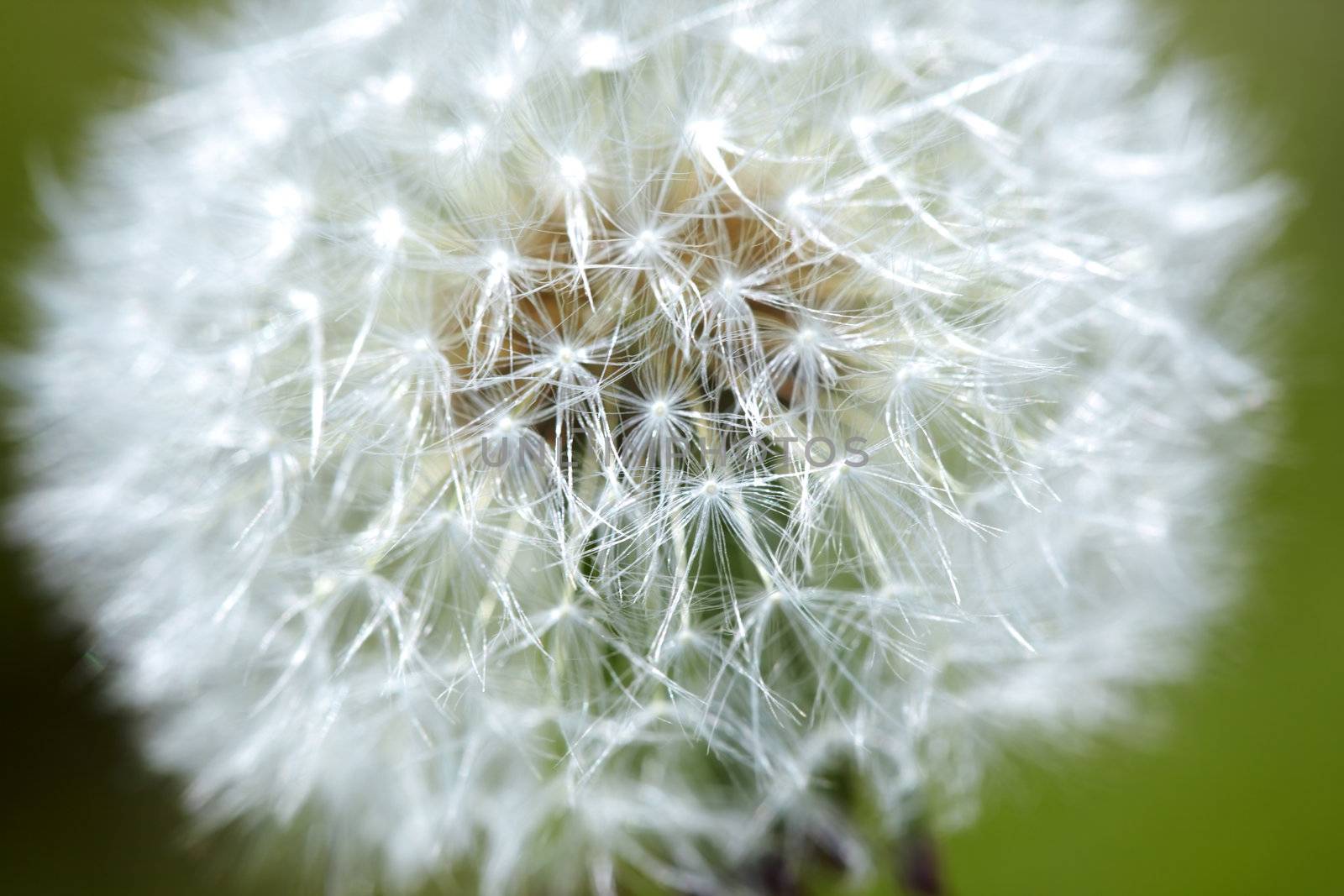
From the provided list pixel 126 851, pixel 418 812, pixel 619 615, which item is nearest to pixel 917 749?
pixel 619 615

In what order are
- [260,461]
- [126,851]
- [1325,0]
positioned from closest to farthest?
[260,461] < [126,851] < [1325,0]

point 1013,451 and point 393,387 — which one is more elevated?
point 393,387

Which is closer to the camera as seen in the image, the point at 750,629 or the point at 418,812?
the point at 750,629

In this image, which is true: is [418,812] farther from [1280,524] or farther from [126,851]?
[1280,524]

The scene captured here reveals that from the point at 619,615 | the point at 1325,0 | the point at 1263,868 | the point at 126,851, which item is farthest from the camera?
the point at 1325,0

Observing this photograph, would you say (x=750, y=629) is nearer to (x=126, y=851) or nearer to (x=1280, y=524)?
(x=1280, y=524)

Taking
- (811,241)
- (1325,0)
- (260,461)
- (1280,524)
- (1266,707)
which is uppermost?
(1325,0)
